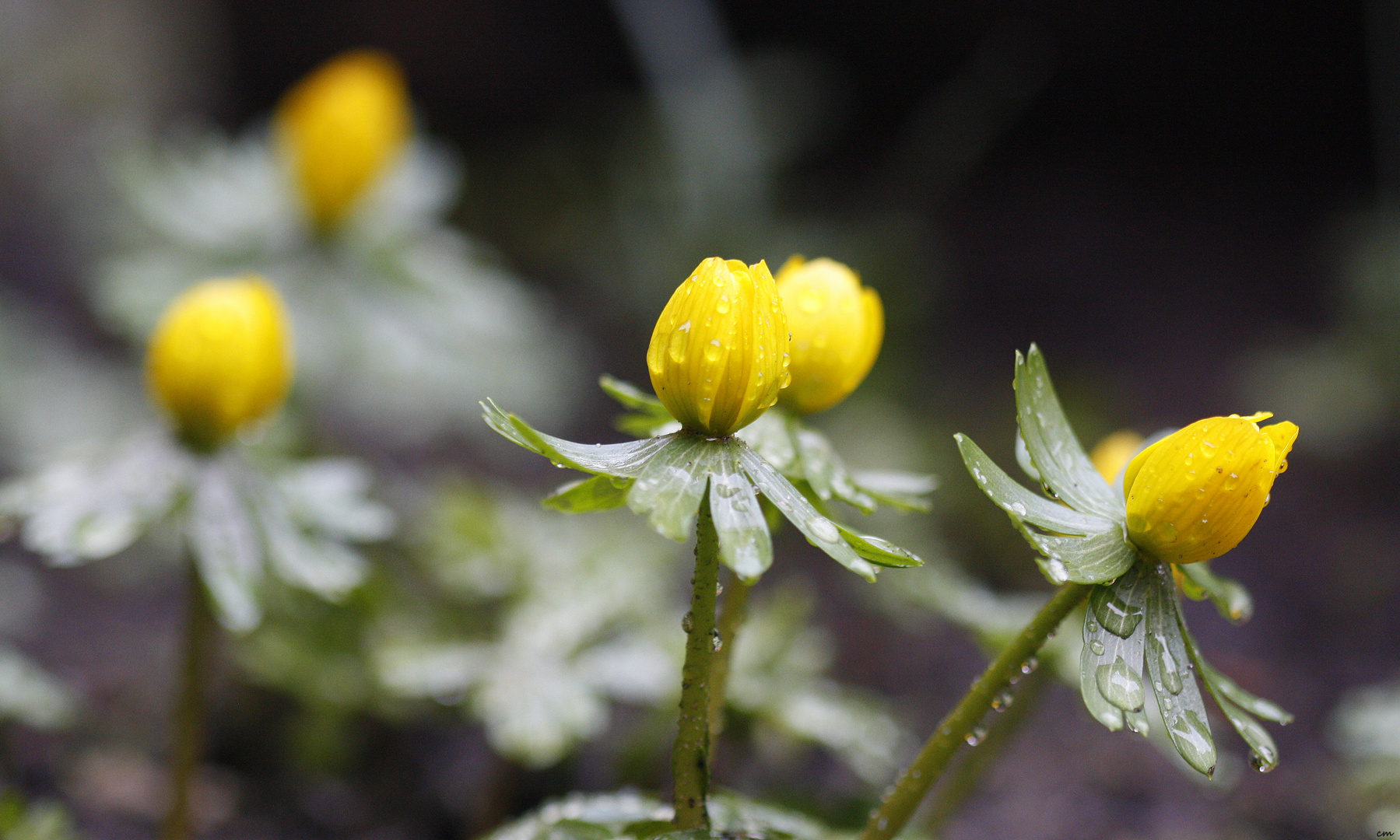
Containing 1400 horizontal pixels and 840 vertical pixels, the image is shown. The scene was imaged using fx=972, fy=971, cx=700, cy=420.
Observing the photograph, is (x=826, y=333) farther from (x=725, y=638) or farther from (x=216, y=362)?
(x=216, y=362)

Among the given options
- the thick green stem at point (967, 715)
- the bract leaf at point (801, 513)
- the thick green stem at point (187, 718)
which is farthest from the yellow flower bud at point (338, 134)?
the thick green stem at point (967, 715)

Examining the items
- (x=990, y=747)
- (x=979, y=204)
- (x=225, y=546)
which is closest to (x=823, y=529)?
(x=990, y=747)

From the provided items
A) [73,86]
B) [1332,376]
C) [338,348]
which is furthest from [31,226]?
[1332,376]

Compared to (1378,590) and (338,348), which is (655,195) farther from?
(1378,590)

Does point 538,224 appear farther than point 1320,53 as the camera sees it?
Yes

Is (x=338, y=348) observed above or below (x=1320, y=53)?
below

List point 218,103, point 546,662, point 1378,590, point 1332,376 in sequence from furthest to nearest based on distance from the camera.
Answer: point 218,103 → point 1332,376 → point 1378,590 → point 546,662

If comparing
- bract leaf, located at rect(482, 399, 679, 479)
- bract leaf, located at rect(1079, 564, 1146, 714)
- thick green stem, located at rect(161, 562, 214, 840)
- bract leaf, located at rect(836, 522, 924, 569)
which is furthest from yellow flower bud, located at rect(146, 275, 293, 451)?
bract leaf, located at rect(1079, 564, 1146, 714)

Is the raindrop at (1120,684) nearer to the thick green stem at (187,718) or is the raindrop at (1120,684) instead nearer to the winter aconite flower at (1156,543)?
the winter aconite flower at (1156,543)
